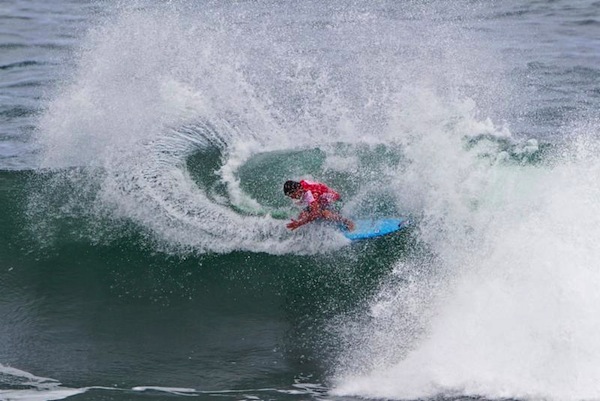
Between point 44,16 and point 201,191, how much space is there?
60.6ft

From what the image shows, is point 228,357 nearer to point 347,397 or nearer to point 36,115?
point 347,397

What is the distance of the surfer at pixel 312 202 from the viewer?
1302 centimetres

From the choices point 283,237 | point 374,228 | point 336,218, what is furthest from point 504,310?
point 283,237

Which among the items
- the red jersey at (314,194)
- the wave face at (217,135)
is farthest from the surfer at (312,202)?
the wave face at (217,135)

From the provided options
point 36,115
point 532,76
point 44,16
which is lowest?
point 36,115

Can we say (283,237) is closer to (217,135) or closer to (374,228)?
(374,228)

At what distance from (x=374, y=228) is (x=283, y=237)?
53.7 inches

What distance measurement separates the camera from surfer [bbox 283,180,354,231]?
13.0m

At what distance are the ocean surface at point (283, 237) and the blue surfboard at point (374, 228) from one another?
0.13m

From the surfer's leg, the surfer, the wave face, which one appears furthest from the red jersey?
the wave face

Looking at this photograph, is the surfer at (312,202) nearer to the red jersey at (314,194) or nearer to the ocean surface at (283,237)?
the red jersey at (314,194)

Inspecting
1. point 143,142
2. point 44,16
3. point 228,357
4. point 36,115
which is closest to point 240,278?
point 228,357

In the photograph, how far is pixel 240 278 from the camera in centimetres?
1320

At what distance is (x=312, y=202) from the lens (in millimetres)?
13055
